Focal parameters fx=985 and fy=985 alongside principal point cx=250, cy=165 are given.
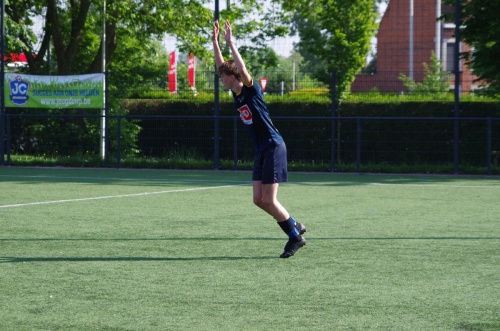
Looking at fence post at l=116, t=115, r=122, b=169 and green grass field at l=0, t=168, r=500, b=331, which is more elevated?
fence post at l=116, t=115, r=122, b=169

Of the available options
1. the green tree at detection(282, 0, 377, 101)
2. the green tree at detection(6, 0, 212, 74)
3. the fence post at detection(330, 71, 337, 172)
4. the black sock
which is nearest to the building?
the green tree at detection(282, 0, 377, 101)

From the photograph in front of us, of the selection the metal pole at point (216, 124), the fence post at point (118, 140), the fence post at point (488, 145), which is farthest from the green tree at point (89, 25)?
the fence post at point (488, 145)

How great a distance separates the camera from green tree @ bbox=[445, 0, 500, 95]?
2097 cm

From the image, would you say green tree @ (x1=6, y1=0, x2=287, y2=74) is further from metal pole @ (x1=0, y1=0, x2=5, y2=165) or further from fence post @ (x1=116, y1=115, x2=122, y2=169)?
fence post @ (x1=116, y1=115, x2=122, y2=169)

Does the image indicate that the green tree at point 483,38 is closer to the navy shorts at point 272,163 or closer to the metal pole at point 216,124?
the metal pole at point 216,124

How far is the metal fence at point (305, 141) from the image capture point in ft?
74.3

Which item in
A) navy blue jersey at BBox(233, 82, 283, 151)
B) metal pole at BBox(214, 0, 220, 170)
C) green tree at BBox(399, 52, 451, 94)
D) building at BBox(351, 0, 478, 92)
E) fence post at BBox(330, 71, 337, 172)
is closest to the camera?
navy blue jersey at BBox(233, 82, 283, 151)

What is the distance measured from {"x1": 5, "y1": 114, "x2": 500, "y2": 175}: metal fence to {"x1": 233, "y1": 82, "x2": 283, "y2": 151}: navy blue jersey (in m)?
13.8

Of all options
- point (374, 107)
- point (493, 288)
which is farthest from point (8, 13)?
point (493, 288)

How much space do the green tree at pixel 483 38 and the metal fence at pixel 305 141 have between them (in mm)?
1187

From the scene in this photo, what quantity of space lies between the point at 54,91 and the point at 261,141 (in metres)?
16.8

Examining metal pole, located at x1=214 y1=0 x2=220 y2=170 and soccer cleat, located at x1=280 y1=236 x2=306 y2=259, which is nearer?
soccer cleat, located at x1=280 y1=236 x2=306 y2=259

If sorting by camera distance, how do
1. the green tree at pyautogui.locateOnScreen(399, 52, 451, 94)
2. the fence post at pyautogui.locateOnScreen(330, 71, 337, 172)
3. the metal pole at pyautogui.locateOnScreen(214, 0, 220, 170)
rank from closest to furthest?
the fence post at pyautogui.locateOnScreen(330, 71, 337, 172)
the metal pole at pyautogui.locateOnScreen(214, 0, 220, 170)
the green tree at pyautogui.locateOnScreen(399, 52, 451, 94)

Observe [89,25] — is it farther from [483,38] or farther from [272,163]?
[272,163]
